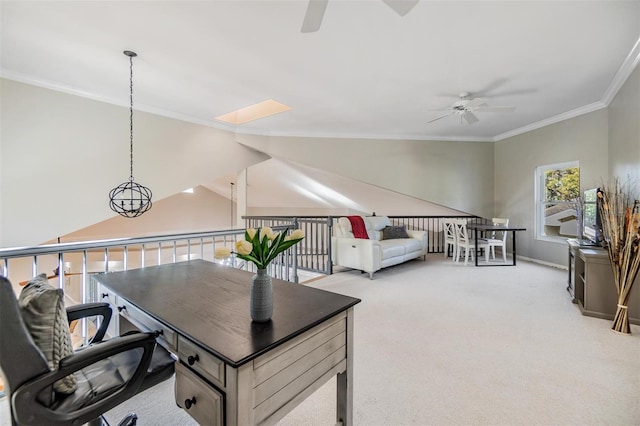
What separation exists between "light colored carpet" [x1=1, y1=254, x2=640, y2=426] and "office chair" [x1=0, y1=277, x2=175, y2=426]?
0.61 metres

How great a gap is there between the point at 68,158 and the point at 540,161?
7616 millimetres

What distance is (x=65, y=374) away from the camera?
932 mm

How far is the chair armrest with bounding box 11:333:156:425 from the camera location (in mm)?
883

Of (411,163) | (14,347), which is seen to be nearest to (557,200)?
(411,163)

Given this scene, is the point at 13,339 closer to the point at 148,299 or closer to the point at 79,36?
the point at 148,299

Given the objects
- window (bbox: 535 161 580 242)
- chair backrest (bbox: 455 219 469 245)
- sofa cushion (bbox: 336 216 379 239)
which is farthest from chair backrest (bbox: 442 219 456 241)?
Result: sofa cushion (bbox: 336 216 379 239)

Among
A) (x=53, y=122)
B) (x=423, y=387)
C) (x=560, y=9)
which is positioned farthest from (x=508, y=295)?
(x=53, y=122)

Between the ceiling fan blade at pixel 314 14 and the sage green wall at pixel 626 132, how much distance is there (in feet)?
12.1

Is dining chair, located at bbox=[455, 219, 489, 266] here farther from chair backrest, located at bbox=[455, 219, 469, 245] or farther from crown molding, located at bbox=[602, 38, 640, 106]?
crown molding, located at bbox=[602, 38, 640, 106]

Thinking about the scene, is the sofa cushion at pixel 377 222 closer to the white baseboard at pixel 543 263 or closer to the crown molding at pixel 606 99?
the white baseboard at pixel 543 263

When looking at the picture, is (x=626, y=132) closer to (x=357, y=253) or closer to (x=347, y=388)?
(x=357, y=253)

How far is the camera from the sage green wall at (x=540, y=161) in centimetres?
442

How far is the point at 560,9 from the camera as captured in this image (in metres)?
2.25

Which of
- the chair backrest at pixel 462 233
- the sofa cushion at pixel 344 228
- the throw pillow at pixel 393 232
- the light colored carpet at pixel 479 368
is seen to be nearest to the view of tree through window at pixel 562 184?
the chair backrest at pixel 462 233
